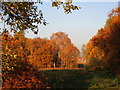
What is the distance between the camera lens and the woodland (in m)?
5.80

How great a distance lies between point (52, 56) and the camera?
22.8m

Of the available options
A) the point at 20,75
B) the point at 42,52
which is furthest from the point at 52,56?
the point at 20,75

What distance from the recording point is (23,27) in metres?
5.82

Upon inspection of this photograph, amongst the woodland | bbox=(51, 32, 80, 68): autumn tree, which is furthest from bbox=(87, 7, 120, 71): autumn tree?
bbox=(51, 32, 80, 68): autumn tree

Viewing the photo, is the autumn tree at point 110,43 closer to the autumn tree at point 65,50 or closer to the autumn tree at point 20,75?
the autumn tree at point 65,50

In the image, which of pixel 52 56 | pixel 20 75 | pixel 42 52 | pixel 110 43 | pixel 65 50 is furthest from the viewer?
pixel 65 50

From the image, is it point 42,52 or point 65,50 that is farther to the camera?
point 65,50

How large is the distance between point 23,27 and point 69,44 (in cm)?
1932

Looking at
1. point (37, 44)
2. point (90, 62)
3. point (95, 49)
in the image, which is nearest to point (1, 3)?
point (95, 49)

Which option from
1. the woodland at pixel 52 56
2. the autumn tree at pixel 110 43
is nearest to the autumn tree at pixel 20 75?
the woodland at pixel 52 56

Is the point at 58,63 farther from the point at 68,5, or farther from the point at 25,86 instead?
the point at 68,5

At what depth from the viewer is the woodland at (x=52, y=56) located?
5805 millimetres

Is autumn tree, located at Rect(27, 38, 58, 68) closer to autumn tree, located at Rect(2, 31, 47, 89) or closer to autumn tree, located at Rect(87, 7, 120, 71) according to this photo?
autumn tree, located at Rect(87, 7, 120, 71)

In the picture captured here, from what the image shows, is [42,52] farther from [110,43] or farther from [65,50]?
[110,43]
